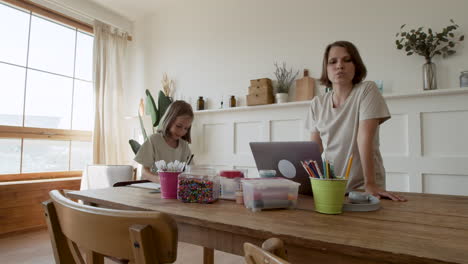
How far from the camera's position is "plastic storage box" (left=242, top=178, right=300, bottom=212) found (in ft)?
2.76

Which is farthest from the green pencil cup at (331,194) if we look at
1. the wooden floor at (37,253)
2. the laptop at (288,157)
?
the wooden floor at (37,253)

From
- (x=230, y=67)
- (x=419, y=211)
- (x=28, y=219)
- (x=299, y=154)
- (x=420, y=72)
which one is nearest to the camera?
(x=419, y=211)

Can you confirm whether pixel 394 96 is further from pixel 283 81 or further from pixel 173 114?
pixel 173 114

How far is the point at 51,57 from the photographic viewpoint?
355 centimetres

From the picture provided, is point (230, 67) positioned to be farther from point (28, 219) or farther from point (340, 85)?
point (28, 219)

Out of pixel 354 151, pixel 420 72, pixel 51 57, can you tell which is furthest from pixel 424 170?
pixel 51 57

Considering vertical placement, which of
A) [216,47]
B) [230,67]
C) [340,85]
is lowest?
[340,85]

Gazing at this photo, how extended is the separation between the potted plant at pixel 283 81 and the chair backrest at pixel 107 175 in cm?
174

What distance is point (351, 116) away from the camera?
1314 millimetres

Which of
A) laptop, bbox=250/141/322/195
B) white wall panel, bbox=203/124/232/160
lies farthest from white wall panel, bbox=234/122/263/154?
laptop, bbox=250/141/322/195

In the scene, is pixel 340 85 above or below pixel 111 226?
above

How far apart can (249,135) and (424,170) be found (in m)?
1.64

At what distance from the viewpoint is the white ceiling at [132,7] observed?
12.7 feet

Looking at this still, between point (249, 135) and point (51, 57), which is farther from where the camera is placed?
point (51, 57)
